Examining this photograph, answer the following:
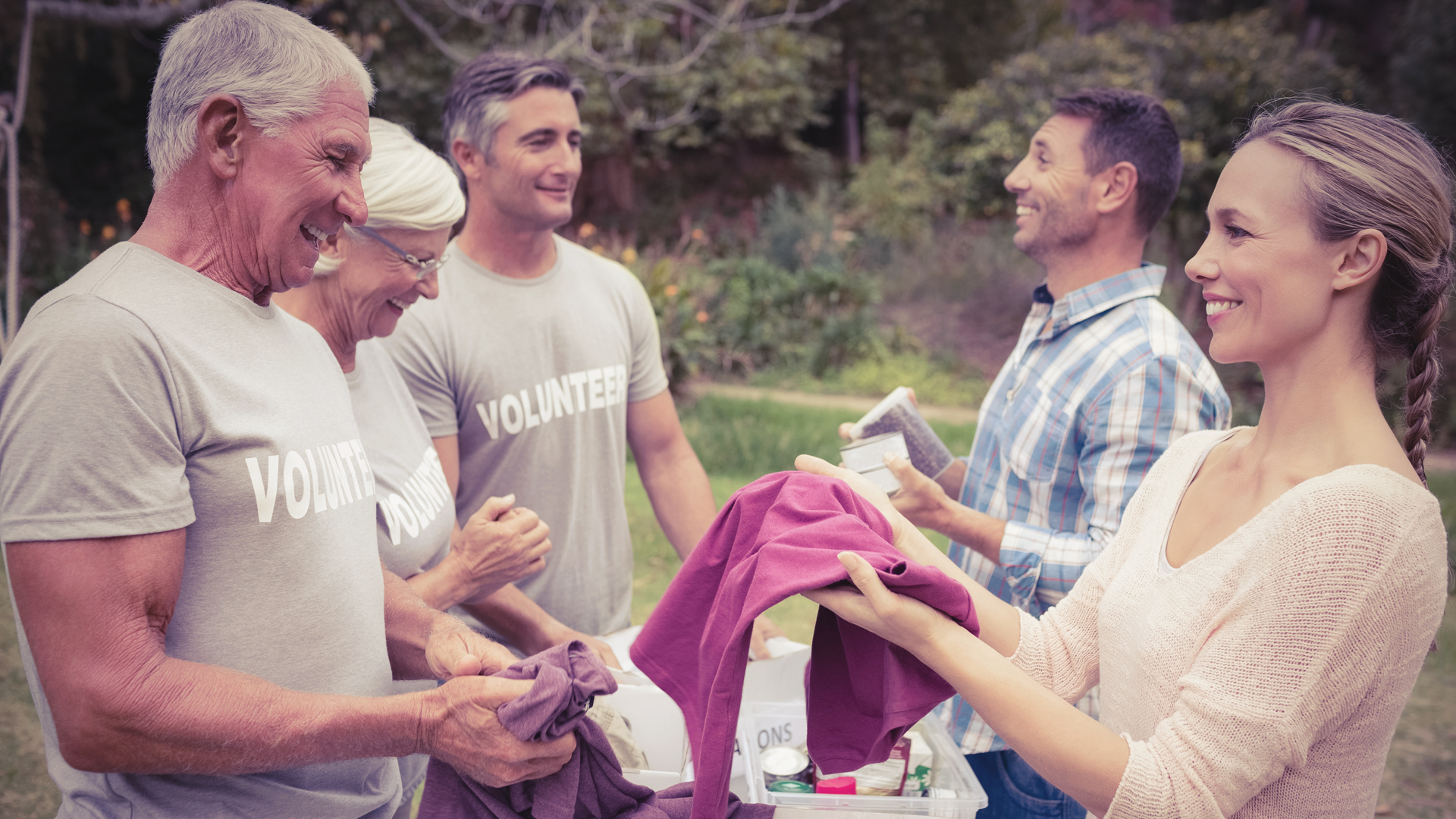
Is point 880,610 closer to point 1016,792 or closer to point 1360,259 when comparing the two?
point 1360,259

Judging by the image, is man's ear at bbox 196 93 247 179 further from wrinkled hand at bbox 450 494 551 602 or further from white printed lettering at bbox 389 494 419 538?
wrinkled hand at bbox 450 494 551 602

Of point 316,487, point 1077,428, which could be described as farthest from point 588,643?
point 1077,428

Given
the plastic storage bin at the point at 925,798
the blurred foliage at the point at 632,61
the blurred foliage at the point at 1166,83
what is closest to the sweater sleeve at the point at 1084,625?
the plastic storage bin at the point at 925,798

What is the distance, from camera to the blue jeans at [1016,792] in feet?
7.60

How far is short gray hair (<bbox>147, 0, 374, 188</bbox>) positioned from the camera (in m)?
1.47

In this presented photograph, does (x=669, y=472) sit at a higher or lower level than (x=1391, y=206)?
lower

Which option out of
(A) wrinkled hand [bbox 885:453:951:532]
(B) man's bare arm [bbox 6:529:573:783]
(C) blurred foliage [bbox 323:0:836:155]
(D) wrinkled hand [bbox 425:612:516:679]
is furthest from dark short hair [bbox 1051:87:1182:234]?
(C) blurred foliage [bbox 323:0:836:155]

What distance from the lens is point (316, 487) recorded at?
157 centimetres

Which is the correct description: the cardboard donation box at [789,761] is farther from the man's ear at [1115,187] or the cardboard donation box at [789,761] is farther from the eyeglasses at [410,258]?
the man's ear at [1115,187]

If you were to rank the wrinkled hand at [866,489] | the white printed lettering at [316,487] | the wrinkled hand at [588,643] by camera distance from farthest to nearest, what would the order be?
the wrinkled hand at [588,643] → the wrinkled hand at [866,489] → the white printed lettering at [316,487]

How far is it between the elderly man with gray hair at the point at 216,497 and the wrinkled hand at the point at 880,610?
501mm

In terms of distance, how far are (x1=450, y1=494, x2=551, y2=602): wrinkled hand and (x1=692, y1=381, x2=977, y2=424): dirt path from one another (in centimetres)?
708

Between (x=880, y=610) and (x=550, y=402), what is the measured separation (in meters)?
1.49

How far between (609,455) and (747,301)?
8.63 metres
